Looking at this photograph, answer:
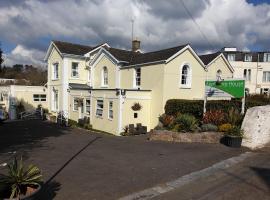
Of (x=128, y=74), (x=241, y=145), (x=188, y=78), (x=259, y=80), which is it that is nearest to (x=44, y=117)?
(x=128, y=74)

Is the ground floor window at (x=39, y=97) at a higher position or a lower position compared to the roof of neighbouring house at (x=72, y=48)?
lower

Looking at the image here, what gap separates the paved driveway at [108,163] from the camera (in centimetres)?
784

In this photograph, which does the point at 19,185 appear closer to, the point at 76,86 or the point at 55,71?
the point at 76,86

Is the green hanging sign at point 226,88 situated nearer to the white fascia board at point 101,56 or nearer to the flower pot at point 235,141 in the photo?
the flower pot at point 235,141

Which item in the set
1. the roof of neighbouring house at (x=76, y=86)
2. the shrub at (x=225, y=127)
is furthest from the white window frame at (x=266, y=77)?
→ the shrub at (x=225, y=127)

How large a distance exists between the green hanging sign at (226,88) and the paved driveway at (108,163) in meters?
4.20

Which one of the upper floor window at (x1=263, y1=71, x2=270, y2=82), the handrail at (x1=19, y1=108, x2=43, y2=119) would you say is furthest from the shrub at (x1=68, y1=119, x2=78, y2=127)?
the upper floor window at (x1=263, y1=71, x2=270, y2=82)

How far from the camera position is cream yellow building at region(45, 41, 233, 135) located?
74.7 feet

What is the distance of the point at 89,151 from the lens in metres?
13.3

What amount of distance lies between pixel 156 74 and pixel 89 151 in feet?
38.1

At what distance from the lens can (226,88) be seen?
17672mm

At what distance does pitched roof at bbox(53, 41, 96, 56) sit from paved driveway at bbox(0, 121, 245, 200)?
18032 millimetres

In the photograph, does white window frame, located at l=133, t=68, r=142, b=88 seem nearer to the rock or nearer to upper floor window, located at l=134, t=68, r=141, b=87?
upper floor window, located at l=134, t=68, r=141, b=87

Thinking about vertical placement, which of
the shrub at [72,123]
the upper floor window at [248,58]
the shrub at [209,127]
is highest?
the upper floor window at [248,58]
